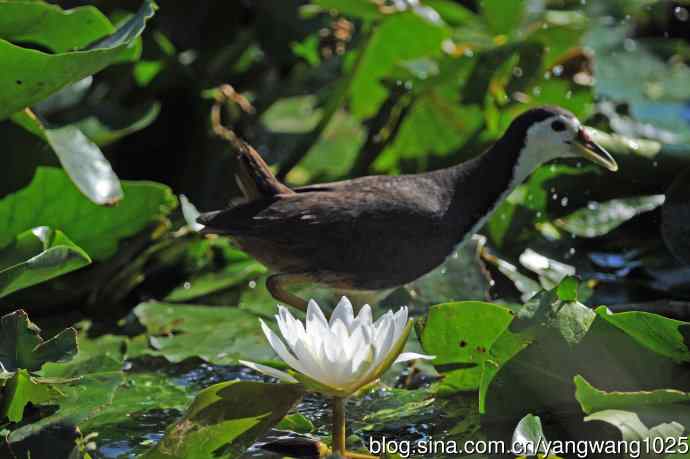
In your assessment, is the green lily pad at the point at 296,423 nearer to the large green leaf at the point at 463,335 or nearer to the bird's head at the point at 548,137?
the large green leaf at the point at 463,335

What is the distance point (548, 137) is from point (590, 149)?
0.10 meters

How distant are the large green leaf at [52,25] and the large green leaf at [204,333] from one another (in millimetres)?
575

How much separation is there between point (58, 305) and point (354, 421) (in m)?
0.88

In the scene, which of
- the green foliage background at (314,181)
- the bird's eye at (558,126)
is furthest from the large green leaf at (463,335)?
the bird's eye at (558,126)

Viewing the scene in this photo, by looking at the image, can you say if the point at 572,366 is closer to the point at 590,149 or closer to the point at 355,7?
the point at 590,149

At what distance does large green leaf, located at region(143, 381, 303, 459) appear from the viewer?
1660 mm

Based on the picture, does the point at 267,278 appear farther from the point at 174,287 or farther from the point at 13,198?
the point at 13,198

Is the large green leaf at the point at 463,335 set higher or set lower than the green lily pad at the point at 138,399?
higher

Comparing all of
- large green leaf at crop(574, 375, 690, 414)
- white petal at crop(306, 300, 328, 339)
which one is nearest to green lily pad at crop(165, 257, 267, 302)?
white petal at crop(306, 300, 328, 339)

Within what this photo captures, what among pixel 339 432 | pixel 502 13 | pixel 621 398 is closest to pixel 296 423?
pixel 339 432

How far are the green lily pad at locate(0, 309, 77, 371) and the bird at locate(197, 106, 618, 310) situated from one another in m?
0.56

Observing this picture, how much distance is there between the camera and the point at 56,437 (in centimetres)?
Answer: 182

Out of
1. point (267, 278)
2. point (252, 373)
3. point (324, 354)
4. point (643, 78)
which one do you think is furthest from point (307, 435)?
point (643, 78)

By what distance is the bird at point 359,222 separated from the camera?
7.64 feet
